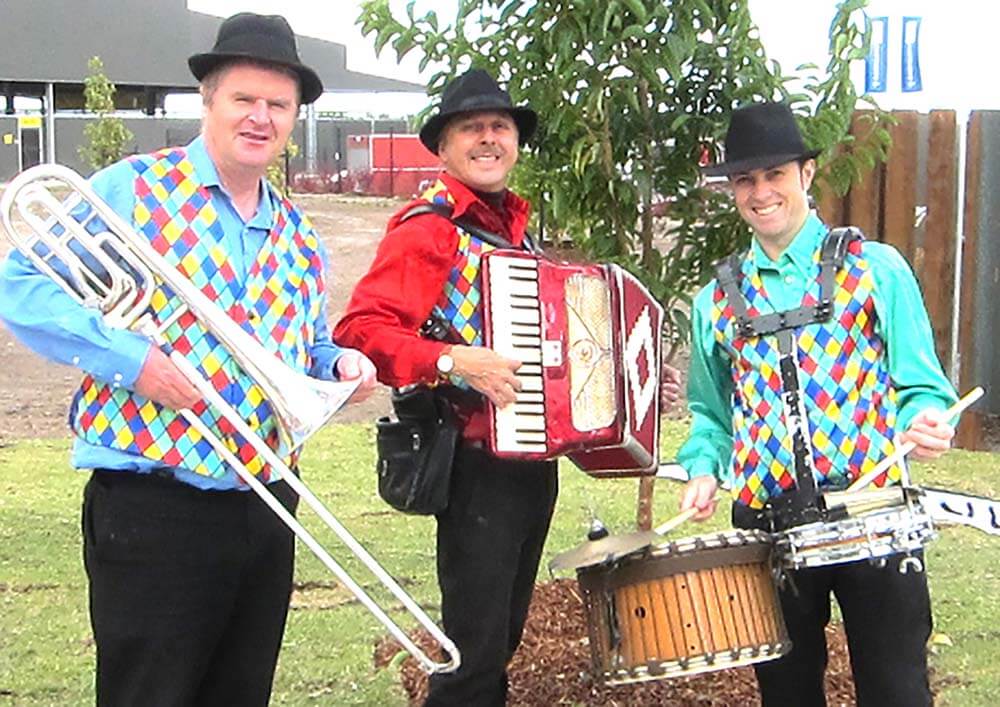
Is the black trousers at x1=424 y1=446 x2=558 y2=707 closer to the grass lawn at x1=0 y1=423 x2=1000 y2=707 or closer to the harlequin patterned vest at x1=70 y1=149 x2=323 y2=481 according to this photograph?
the harlequin patterned vest at x1=70 y1=149 x2=323 y2=481

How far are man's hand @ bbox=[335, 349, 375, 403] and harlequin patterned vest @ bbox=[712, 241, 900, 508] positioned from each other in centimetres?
98

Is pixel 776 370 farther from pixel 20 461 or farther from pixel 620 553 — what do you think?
pixel 20 461

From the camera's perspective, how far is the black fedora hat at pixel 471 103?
12.1 feet

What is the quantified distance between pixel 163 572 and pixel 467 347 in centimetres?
93

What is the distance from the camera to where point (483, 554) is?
367cm

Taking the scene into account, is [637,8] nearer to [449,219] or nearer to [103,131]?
[449,219]

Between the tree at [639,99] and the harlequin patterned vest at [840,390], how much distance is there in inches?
39.8

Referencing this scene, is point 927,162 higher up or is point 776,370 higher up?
point 927,162

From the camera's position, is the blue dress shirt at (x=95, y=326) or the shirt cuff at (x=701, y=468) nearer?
the blue dress shirt at (x=95, y=326)

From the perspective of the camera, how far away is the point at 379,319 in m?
3.49

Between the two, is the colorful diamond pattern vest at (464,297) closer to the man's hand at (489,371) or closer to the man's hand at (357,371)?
the man's hand at (489,371)

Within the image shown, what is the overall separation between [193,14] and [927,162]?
1258 inches

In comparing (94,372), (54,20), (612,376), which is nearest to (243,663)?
(94,372)

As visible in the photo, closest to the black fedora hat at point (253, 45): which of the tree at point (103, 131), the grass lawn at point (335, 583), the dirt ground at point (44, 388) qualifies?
the grass lawn at point (335, 583)
